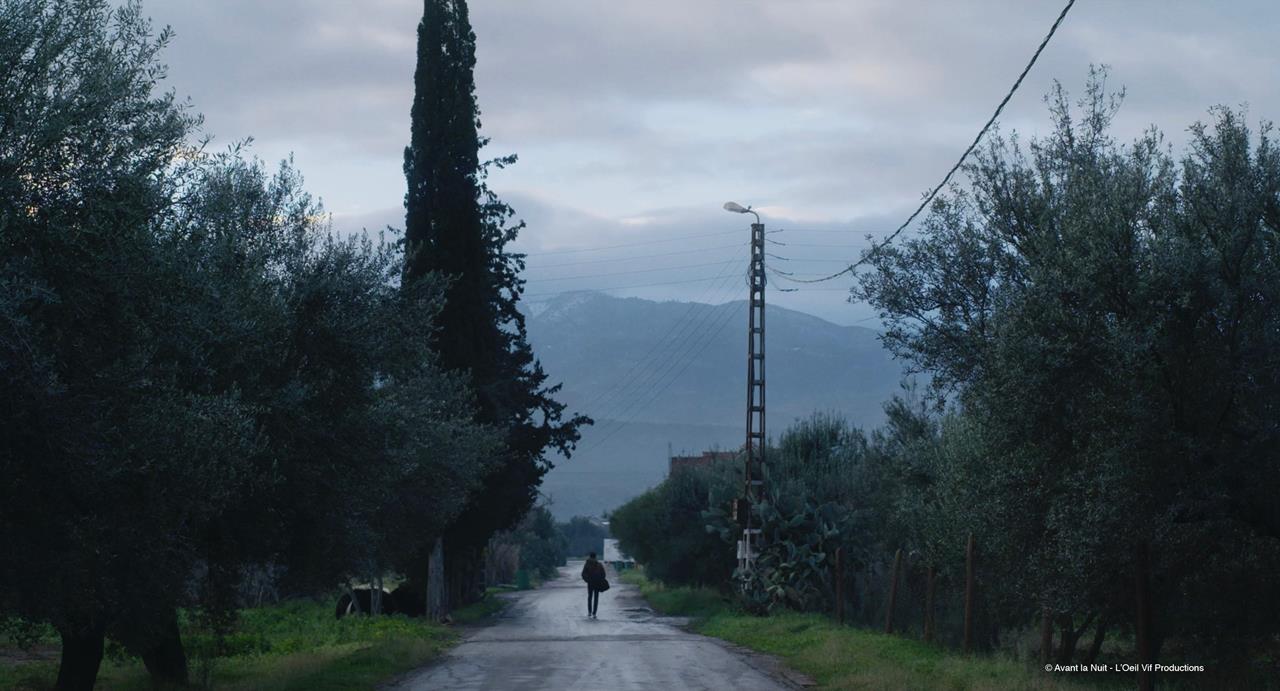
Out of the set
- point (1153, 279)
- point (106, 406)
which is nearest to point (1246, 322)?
point (1153, 279)

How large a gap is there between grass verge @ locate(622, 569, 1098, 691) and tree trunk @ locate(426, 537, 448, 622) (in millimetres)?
9514

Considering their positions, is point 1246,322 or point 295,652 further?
point 295,652

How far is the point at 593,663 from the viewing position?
854 inches

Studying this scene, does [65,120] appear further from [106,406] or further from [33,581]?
[33,581]

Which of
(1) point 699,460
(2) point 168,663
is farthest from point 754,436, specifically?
(1) point 699,460

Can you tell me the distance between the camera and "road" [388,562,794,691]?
18531mm

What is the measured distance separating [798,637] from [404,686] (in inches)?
407

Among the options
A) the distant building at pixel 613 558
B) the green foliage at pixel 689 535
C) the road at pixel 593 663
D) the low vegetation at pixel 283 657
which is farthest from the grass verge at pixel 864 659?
the distant building at pixel 613 558

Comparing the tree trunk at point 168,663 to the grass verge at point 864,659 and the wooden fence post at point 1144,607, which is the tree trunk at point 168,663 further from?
the wooden fence post at point 1144,607

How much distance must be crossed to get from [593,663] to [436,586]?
19783mm

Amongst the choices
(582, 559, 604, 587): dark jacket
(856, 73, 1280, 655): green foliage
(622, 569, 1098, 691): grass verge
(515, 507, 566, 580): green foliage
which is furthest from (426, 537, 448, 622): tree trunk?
(515, 507, 566, 580): green foliage

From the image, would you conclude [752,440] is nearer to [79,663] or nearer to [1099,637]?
[1099,637]

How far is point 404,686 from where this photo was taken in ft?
61.8

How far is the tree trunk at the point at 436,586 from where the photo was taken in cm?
4025
